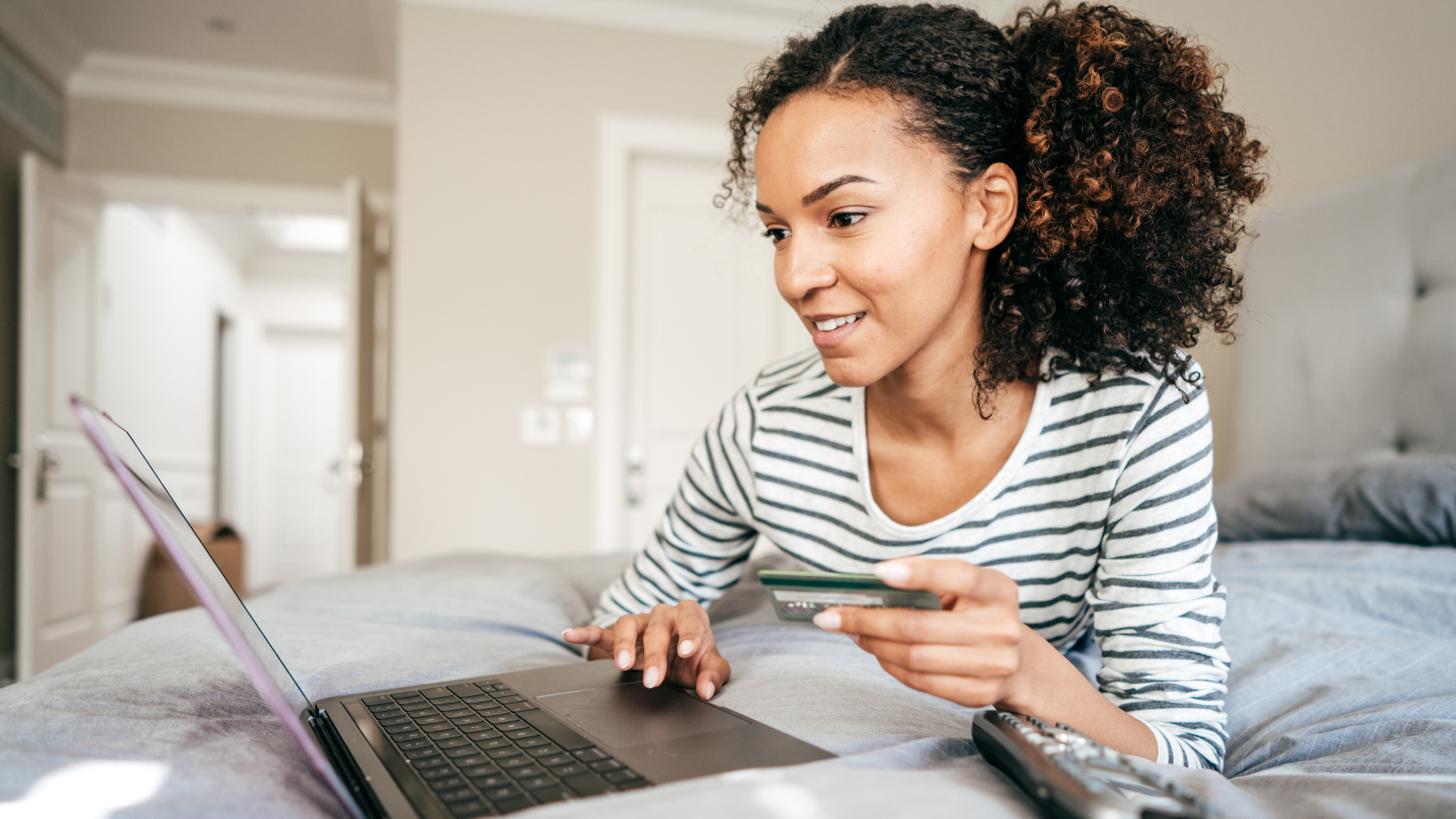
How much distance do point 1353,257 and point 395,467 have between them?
9.70ft

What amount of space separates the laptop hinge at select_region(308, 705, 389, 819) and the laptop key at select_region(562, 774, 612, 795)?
99mm

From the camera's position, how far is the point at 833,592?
0.55 m

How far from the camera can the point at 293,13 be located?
140 inches

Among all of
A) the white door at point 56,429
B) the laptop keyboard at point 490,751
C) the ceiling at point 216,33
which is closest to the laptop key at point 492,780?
the laptop keyboard at point 490,751

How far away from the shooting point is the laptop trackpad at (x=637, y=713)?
1.96 ft

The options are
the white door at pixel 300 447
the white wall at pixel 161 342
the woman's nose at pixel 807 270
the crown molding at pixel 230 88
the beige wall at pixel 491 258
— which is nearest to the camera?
the woman's nose at pixel 807 270

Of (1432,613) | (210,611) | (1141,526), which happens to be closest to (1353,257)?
(1432,613)

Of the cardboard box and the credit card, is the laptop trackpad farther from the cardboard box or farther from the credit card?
the cardboard box

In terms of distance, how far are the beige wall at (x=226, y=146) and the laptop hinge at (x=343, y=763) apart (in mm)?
4106

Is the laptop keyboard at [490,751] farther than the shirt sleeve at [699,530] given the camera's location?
No

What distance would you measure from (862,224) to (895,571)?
1.50ft

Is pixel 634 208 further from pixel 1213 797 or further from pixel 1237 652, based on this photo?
pixel 1213 797

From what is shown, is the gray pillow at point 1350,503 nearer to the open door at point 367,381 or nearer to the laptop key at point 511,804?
the laptop key at point 511,804

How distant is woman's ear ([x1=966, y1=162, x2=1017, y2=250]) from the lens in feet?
3.08
